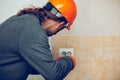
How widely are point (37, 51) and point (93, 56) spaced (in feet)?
2.66

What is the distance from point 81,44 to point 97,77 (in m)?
0.31

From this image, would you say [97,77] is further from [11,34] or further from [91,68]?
[11,34]

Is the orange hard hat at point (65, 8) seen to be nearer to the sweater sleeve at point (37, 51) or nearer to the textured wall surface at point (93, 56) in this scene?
the sweater sleeve at point (37, 51)

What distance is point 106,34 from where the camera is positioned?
1.90 metres

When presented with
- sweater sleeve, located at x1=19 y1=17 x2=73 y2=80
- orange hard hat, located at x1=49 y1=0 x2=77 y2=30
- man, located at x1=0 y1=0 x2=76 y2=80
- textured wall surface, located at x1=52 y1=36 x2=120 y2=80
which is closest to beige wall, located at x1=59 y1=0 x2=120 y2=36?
textured wall surface, located at x1=52 y1=36 x2=120 y2=80

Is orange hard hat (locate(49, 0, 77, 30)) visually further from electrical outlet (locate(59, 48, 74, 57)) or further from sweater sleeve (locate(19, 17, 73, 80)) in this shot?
electrical outlet (locate(59, 48, 74, 57))

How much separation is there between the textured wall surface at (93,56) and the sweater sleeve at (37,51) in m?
0.67

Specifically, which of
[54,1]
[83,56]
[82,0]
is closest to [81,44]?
[83,56]

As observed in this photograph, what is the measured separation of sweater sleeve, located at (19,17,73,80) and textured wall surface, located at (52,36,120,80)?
67 centimetres

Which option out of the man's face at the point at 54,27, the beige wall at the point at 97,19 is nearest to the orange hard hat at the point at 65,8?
the man's face at the point at 54,27

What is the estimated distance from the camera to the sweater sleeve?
1.17 metres

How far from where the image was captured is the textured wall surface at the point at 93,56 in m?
1.88

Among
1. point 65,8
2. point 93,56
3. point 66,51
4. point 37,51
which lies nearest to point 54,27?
point 65,8

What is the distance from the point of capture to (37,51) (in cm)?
118
